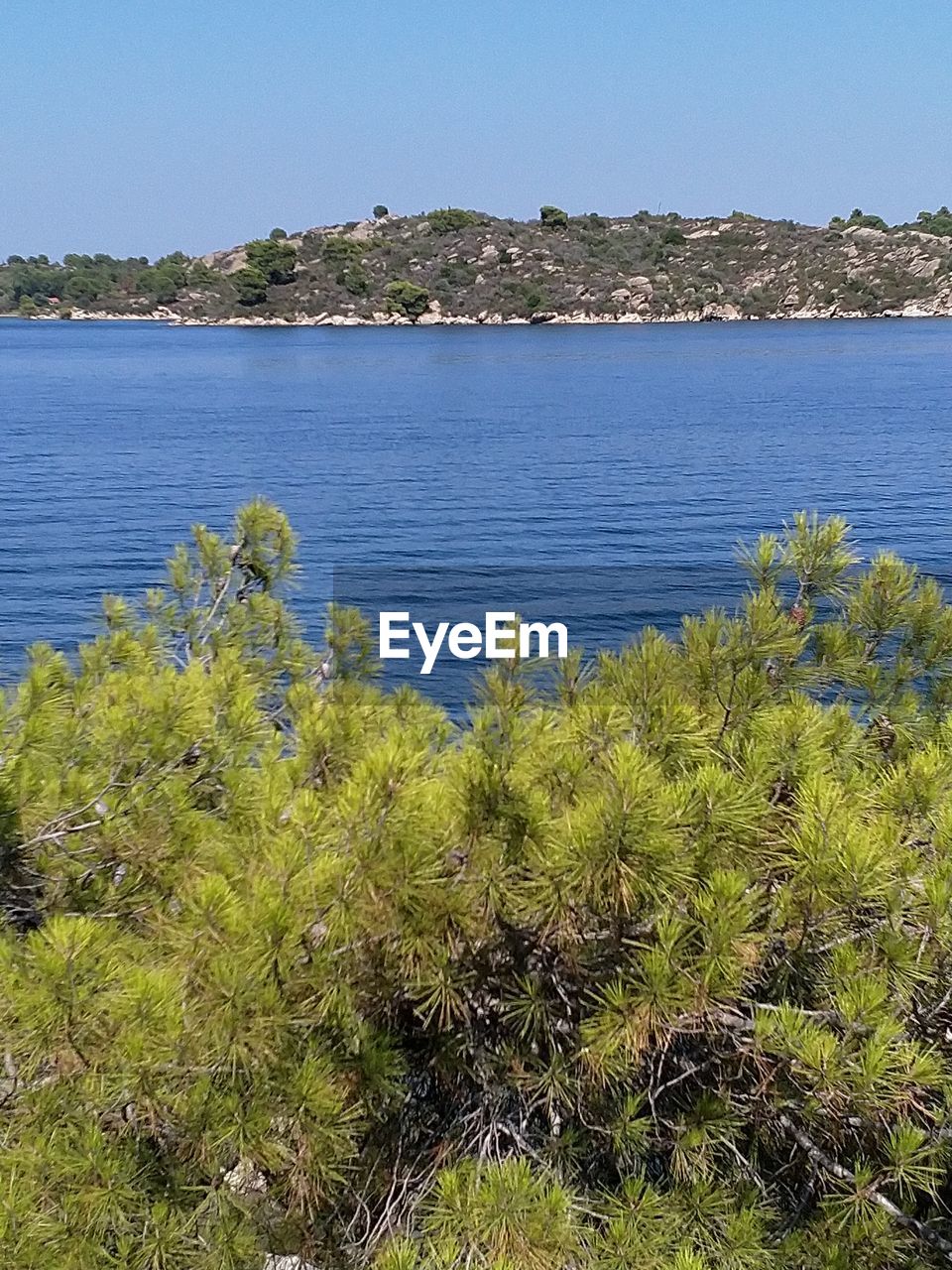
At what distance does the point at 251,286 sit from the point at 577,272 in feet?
99.8

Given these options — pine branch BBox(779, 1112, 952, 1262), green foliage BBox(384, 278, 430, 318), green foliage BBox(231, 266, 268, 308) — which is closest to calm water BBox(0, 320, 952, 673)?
pine branch BBox(779, 1112, 952, 1262)

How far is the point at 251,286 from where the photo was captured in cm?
11500

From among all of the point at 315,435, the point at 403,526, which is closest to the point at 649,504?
the point at 403,526

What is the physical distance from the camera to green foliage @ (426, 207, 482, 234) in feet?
414

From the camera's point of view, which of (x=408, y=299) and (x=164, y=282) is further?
(x=164, y=282)

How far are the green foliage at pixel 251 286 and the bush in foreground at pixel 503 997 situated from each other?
118 m

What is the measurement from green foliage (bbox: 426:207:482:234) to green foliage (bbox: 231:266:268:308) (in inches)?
845

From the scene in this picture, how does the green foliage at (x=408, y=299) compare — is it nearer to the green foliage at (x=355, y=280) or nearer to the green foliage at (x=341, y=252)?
the green foliage at (x=355, y=280)

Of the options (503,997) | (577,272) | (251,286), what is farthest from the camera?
(251,286)

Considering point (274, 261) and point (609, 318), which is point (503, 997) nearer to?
point (609, 318)

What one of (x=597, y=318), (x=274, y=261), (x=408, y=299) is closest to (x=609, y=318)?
(x=597, y=318)

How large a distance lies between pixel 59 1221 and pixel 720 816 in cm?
149

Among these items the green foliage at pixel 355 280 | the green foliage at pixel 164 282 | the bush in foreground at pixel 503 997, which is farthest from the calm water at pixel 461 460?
the green foliage at pixel 164 282

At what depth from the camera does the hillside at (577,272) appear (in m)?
107
